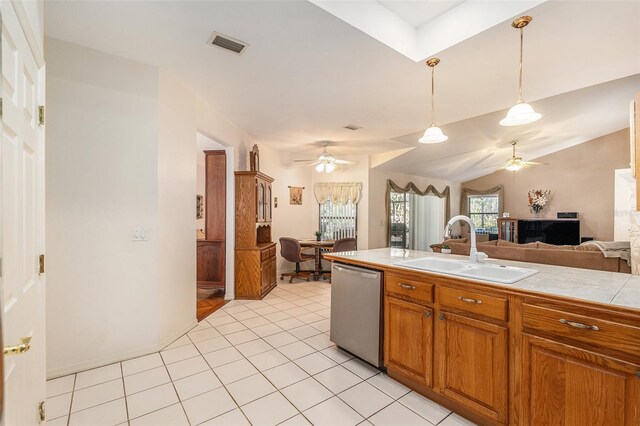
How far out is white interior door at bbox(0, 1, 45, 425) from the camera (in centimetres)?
96

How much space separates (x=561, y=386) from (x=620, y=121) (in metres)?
7.64

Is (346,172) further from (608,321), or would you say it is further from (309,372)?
(608,321)

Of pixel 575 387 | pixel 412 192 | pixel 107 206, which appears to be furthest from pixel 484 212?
pixel 107 206

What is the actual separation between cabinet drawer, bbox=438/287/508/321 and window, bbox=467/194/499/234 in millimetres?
8424

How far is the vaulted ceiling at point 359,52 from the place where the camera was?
6.32 feet

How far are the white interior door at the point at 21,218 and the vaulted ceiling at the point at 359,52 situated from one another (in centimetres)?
105

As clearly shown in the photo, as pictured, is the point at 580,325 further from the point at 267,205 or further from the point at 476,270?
the point at 267,205

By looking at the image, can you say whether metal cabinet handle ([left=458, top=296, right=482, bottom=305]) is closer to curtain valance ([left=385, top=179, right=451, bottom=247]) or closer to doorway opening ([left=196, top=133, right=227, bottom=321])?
doorway opening ([left=196, top=133, right=227, bottom=321])

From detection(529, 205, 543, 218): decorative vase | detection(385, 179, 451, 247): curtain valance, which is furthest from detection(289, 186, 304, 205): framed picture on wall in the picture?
detection(529, 205, 543, 218): decorative vase

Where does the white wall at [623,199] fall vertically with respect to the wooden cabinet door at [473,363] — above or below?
above

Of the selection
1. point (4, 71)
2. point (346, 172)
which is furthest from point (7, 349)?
point (346, 172)

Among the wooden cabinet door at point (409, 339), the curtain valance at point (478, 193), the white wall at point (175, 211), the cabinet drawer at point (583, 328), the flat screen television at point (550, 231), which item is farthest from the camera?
the curtain valance at point (478, 193)

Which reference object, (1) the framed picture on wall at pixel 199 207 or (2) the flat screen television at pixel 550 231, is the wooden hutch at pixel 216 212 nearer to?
(1) the framed picture on wall at pixel 199 207

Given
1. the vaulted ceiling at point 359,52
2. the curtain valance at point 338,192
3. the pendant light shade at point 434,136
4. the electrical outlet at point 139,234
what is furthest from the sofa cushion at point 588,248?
the electrical outlet at point 139,234
